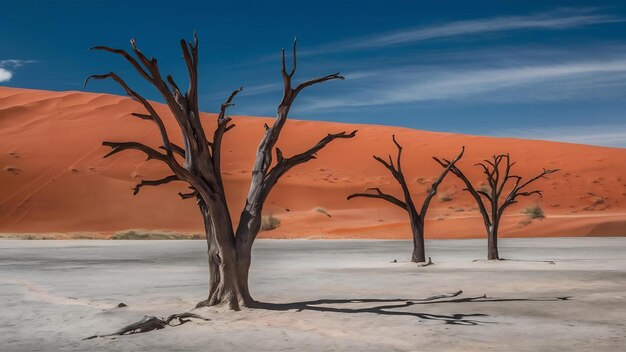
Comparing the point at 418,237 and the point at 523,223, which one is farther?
the point at 523,223

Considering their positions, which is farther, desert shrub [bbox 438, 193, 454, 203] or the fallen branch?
desert shrub [bbox 438, 193, 454, 203]

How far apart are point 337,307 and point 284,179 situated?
60964 mm

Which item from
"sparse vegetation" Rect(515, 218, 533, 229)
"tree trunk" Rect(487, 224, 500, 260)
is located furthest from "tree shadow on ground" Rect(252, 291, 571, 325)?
"sparse vegetation" Rect(515, 218, 533, 229)

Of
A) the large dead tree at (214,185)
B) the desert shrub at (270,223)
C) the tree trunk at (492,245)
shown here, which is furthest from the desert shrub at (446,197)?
the large dead tree at (214,185)

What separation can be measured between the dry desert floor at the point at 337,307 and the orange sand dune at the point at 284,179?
2690 centimetres

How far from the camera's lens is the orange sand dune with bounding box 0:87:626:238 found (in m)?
52.6

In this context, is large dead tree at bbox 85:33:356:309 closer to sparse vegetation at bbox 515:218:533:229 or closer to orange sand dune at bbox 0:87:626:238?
orange sand dune at bbox 0:87:626:238

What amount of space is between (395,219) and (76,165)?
2766 cm

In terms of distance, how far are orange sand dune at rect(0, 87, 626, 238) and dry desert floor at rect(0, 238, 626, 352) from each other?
26.9m

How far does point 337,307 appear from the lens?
11938 millimetres

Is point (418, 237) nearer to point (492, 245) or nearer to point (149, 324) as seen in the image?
point (492, 245)

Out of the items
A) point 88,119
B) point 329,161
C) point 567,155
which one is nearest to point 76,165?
point 88,119

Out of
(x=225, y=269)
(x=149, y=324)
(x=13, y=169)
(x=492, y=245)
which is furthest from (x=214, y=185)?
(x=13, y=169)

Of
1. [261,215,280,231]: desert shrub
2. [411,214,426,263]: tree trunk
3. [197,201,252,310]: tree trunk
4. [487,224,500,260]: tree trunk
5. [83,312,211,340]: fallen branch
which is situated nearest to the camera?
[83,312,211,340]: fallen branch
